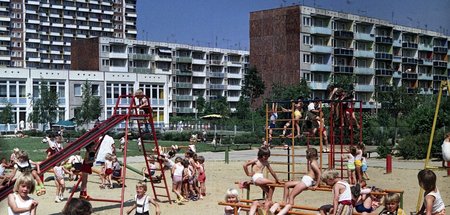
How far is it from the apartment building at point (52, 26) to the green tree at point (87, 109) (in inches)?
1930

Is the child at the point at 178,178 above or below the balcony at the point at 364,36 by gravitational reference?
below

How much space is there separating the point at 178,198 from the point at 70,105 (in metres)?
51.6

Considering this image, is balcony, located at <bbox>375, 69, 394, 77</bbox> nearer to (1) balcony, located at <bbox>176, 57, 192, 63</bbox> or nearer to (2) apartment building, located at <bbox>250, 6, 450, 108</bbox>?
(2) apartment building, located at <bbox>250, 6, 450, 108</bbox>

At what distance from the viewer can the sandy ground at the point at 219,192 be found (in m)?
13.2

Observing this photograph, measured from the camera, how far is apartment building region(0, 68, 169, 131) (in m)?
58.9

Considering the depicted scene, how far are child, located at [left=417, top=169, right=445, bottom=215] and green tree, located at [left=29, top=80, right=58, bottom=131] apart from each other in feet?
173

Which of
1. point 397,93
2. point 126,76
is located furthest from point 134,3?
point 397,93

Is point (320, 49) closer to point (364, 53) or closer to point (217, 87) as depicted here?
point (364, 53)

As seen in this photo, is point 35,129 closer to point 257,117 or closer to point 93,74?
point 93,74

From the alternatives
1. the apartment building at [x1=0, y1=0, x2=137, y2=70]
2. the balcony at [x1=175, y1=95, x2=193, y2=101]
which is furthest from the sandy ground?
the apartment building at [x1=0, y1=0, x2=137, y2=70]

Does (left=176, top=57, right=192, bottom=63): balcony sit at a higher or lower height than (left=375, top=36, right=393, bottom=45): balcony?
lower

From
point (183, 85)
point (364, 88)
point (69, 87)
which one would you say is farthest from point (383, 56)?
point (69, 87)

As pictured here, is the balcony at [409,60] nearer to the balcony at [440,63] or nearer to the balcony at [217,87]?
the balcony at [440,63]

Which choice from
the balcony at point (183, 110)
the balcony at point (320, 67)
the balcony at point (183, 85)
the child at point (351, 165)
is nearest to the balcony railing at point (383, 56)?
the balcony at point (320, 67)
